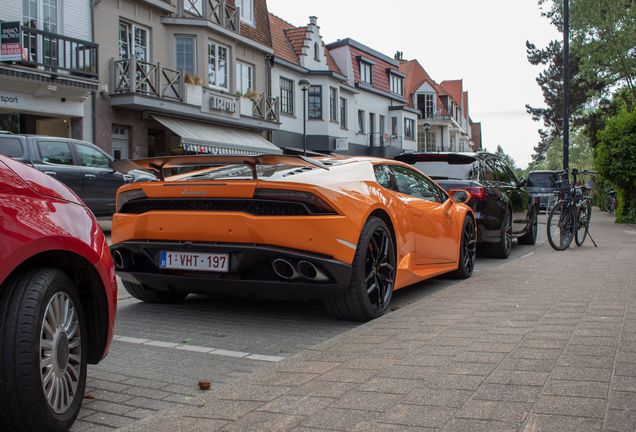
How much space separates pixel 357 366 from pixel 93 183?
10288 mm

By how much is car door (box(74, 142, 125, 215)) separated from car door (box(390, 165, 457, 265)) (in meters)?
8.02

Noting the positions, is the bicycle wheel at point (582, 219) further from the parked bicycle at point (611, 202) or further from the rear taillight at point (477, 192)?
the parked bicycle at point (611, 202)

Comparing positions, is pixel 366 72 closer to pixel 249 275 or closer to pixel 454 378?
pixel 249 275

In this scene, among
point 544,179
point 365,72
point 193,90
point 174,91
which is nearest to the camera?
point 174,91

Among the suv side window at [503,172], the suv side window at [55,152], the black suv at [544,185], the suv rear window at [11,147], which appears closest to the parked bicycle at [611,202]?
the black suv at [544,185]

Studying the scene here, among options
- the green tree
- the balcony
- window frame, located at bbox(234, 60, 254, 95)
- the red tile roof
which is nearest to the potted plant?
the balcony

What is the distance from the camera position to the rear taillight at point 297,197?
4.04 meters

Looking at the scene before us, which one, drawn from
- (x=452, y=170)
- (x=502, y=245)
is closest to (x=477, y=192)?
(x=452, y=170)

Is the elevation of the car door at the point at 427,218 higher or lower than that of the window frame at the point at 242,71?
lower

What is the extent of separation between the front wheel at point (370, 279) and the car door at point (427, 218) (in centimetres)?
70

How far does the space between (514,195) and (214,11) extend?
17.3 metres

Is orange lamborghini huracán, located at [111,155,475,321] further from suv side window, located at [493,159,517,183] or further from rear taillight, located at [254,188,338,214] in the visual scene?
suv side window, located at [493,159,517,183]

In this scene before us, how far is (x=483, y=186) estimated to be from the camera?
8375mm

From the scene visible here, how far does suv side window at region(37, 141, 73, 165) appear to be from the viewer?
37.7ft
